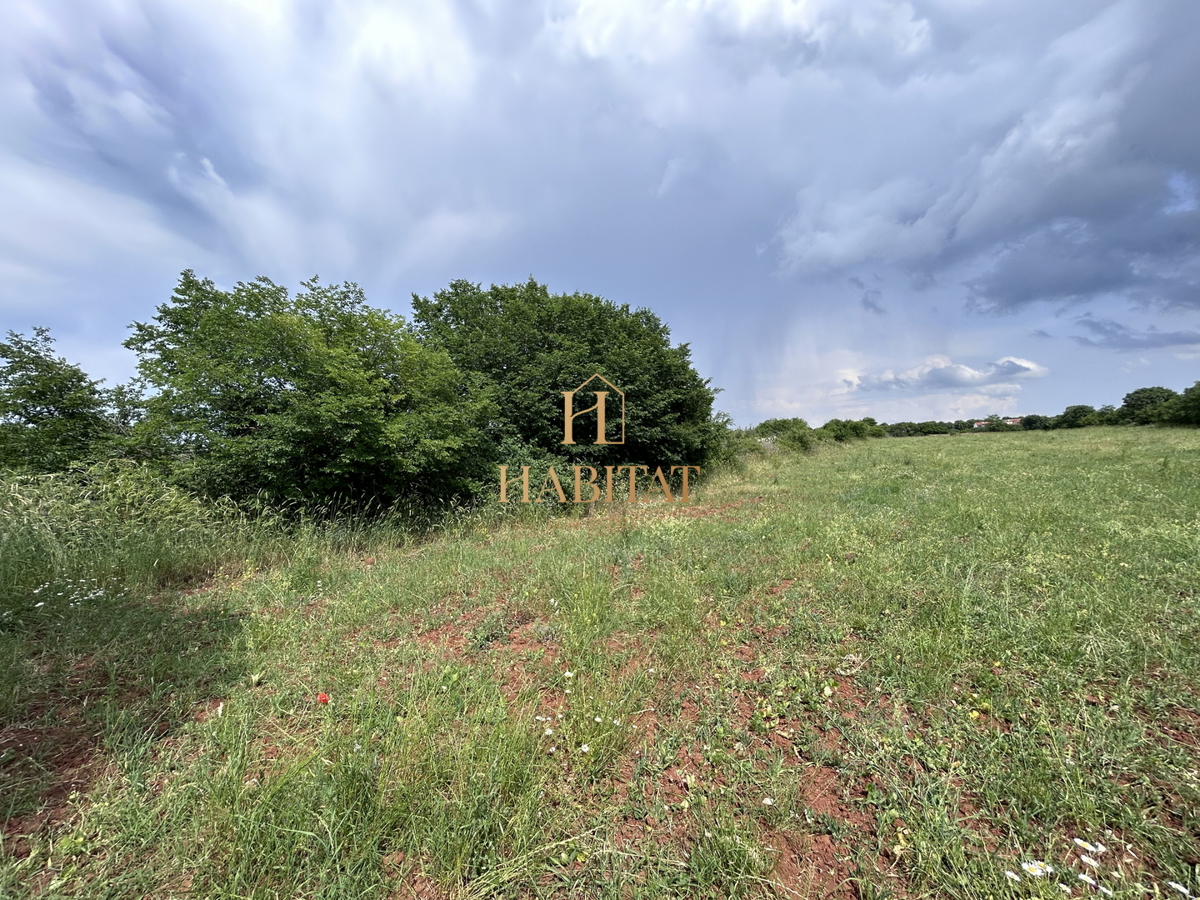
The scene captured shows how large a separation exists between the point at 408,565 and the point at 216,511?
10.7ft

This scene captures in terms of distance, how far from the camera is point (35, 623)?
10.8ft

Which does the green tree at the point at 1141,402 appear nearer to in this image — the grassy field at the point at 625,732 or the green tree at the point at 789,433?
the green tree at the point at 789,433

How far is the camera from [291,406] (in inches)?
261

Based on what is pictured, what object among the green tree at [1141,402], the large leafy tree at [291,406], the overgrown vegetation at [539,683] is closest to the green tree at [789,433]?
the overgrown vegetation at [539,683]

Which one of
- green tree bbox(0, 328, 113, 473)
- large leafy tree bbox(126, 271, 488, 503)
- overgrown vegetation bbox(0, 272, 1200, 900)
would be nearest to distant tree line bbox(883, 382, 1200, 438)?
overgrown vegetation bbox(0, 272, 1200, 900)

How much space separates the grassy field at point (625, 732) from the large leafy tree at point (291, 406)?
9.15 feet

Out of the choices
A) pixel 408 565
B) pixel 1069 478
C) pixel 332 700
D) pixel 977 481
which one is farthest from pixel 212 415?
pixel 1069 478

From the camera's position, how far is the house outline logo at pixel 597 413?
934 centimetres

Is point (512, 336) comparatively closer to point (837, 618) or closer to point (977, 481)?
point (837, 618)

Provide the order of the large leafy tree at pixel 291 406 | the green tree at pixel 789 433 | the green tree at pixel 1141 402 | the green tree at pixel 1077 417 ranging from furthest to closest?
the green tree at pixel 1077 417
the green tree at pixel 1141 402
the green tree at pixel 789 433
the large leafy tree at pixel 291 406

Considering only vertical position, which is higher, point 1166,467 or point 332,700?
point 1166,467

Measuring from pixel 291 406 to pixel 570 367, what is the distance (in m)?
6.51

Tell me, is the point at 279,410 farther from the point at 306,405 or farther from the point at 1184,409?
the point at 1184,409

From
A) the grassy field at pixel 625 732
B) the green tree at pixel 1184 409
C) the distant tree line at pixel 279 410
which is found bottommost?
the grassy field at pixel 625 732
